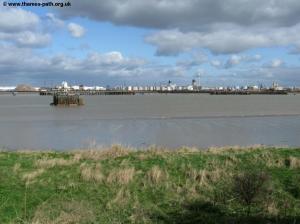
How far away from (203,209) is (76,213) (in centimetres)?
302

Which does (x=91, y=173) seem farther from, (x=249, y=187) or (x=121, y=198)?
(x=249, y=187)

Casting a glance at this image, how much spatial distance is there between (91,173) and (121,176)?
3.22 feet

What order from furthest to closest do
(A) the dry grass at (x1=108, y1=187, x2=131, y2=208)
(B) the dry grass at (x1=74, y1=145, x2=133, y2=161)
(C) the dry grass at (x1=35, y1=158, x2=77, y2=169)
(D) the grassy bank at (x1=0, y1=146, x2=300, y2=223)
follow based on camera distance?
(B) the dry grass at (x1=74, y1=145, x2=133, y2=161) < (C) the dry grass at (x1=35, y1=158, x2=77, y2=169) < (A) the dry grass at (x1=108, y1=187, x2=131, y2=208) < (D) the grassy bank at (x1=0, y1=146, x2=300, y2=223)

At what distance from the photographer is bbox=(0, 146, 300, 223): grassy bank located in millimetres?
11758

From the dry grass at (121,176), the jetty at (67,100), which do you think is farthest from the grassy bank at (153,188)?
the jetty at (67,100)

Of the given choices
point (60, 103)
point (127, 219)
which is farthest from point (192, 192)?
point (60, 103)

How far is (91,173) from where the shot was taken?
15.1 meters

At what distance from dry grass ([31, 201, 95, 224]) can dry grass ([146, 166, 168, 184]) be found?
2.60 meters

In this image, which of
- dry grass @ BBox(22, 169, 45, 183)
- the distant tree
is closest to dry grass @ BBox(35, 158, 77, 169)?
dry grass @ BBox(22, 169, 45, 183)

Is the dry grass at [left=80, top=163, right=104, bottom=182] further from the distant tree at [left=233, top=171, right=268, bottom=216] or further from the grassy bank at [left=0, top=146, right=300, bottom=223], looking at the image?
the distant tree at [left=233, top=171, right=268, bottom=216]

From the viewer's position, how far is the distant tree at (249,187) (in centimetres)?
1227

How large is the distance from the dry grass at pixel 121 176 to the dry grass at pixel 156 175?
0.51 m

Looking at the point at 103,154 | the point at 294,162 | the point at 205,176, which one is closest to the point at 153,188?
the point at 205,176

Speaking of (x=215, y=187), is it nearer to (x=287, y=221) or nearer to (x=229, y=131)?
(x=287, y=221)
